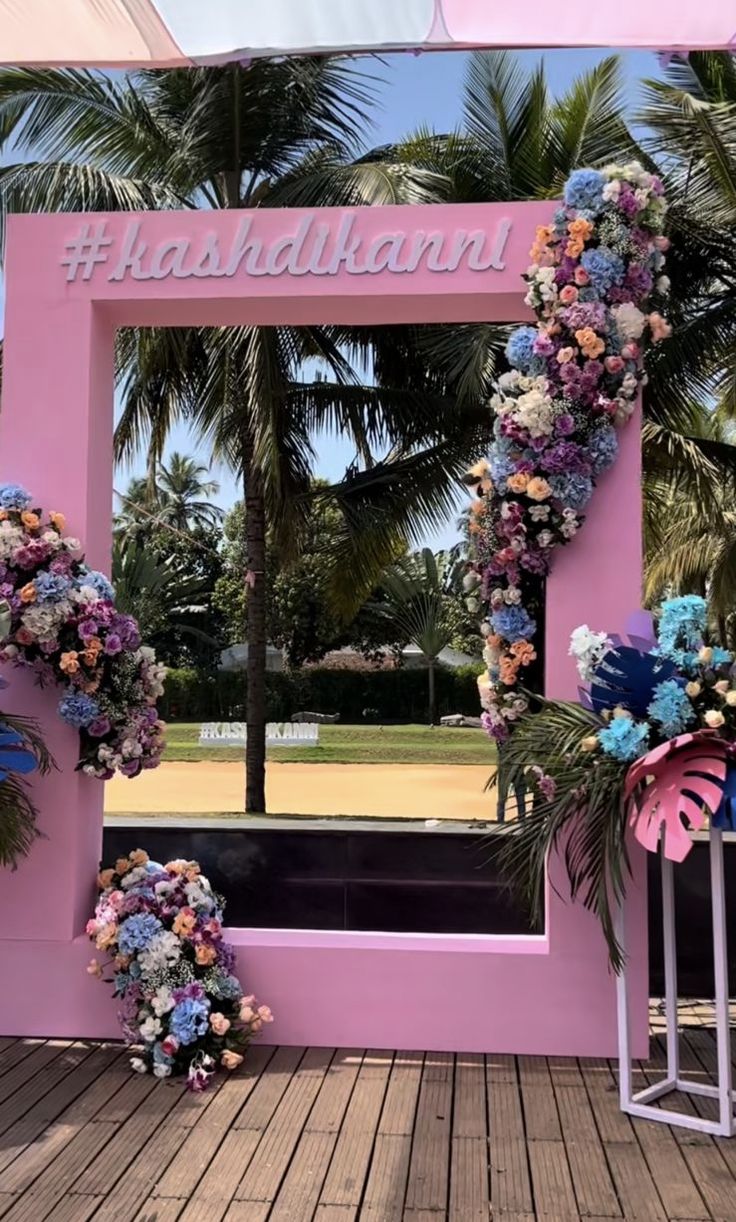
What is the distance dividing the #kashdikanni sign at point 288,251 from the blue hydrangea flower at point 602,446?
0.84 m

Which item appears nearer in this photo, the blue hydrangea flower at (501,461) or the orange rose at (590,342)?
the orange rose at (590,342)

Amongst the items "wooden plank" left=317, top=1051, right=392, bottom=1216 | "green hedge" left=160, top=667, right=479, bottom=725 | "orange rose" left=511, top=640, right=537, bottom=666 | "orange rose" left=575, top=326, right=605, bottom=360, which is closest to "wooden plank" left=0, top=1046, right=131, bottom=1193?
"wooden plank" left=317, top=1051, right=392, bottom=1216

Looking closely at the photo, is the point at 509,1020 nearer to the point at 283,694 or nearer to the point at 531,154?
the point at 531,154

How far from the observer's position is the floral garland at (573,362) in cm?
420

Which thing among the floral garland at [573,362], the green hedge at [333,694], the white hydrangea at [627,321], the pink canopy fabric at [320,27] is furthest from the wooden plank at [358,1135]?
the green hedge at [333,694]

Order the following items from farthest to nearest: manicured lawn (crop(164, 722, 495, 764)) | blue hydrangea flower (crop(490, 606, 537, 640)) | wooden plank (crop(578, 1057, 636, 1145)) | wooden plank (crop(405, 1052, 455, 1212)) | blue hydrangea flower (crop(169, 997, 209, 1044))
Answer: manicured lawn (crop(164, 722, 495, 764))
blue hydrangea flower (crop(490, 606, 537, 640))
blue hydrangea flower (crop(169, 997, 209, 1044))
wooden plank (crop(578, 1057, 636, 1145))
wooden plank (crop(405, 1052, 455, 1212))

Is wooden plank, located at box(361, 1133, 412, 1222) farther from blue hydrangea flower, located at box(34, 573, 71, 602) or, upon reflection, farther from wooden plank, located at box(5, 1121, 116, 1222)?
blue hydrangea flower, located at box(34, 573, 71, 602)

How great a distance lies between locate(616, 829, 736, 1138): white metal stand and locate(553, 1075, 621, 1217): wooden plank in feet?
0.55

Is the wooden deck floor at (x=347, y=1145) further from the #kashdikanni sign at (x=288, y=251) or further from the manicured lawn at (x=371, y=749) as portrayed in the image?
the manicured lawn at (x=371, y=749)

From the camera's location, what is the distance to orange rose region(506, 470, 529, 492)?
4219mm

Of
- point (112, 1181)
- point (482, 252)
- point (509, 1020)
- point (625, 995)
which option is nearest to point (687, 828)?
point (625, 995)

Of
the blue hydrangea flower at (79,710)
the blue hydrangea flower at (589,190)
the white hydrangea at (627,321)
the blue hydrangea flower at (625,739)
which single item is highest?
the blue hydrangea flower at (589,190)

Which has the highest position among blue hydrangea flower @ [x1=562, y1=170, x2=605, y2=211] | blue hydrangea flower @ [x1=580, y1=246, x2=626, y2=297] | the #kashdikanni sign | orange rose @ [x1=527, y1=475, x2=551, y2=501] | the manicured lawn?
blue hydrangea flower @ [x1=562, y1=170, x2=605, y2=211]

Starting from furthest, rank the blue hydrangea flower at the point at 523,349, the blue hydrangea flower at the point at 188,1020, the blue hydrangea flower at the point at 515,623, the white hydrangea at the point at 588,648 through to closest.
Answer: the blue hydrangea flower at the point at 515,623, the blue hydrangea flower at the point at 523,349, the blue hydrangea flower at the point at 188,1020, the white hydrangea at the point at 588,648
